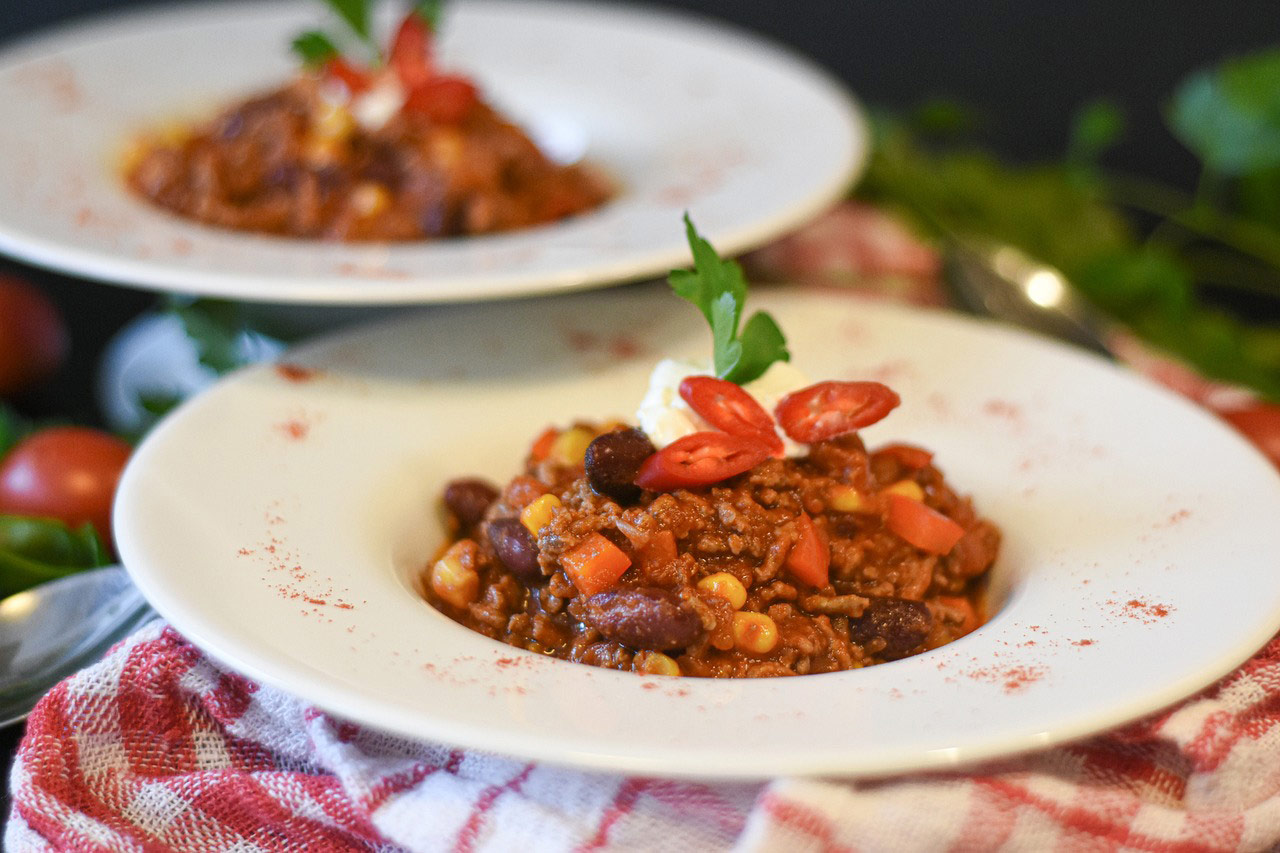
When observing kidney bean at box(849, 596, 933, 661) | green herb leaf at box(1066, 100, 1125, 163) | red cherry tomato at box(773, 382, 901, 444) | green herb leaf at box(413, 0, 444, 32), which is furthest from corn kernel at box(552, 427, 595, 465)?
green herb leaf at box(1066, 100, 1125, 163)

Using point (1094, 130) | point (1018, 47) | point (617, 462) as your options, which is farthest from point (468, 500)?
point (1018, 47)

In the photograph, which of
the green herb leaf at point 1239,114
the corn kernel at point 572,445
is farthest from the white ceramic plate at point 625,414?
the green herb leaf at point 1239,114

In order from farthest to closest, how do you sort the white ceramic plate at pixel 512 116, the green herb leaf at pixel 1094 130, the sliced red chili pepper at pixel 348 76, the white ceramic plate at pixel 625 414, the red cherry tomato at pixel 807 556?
the green herb leaf at pixel 1094 130 < the sliced red chili pepper at pixel 348 76 < the white ceramic plate at pixel 512 116 < the red cherry tomato at pixel 807 556 < the white ceramic plate at pixel 625 414

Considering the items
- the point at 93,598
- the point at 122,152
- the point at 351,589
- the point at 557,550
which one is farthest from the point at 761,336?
the point at 122,152

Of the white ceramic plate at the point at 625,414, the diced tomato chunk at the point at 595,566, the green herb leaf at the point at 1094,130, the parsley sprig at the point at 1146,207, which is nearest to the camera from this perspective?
the white ceramic plate at the point at 625,414

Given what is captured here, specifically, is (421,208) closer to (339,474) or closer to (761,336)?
(339,474)

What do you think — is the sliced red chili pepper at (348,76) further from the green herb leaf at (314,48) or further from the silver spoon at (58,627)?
the silver spoon at (58,627)

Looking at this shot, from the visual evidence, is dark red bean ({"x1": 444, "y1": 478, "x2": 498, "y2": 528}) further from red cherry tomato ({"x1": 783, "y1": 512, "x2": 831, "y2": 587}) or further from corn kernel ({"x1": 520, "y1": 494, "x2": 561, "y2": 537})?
red cherry tomato ({"x1": 783, "y1": 512, "x2": 831, "y2": 587})
